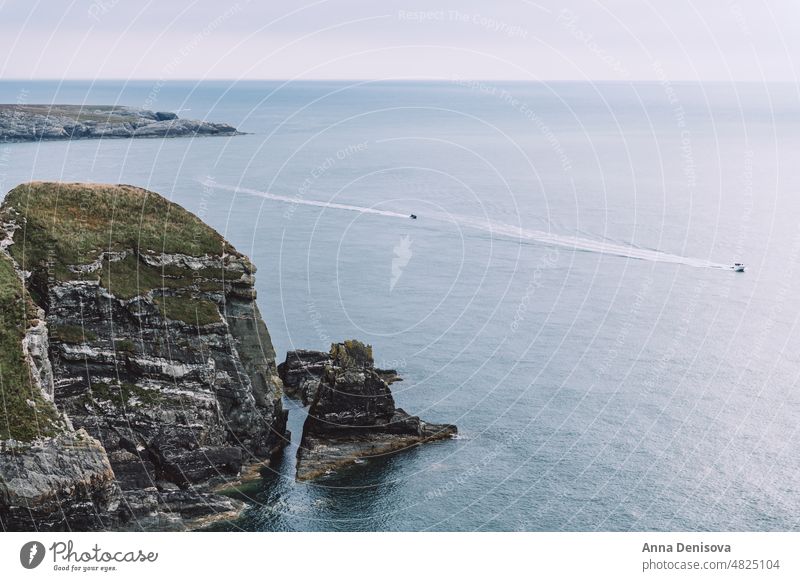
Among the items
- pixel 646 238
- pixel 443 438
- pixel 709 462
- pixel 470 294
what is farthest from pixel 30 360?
pixel 646 238

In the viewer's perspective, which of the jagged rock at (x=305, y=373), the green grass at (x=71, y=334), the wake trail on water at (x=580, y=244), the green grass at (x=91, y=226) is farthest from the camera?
the wake trail on water at (x=580, y=244)

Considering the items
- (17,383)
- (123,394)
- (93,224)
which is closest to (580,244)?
(93,224)

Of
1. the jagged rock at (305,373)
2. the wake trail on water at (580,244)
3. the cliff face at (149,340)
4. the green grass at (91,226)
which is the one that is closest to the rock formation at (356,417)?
the cliff face at (149,340)

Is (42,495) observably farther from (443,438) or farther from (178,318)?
(443,438)

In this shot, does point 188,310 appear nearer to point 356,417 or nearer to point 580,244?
point 356,417

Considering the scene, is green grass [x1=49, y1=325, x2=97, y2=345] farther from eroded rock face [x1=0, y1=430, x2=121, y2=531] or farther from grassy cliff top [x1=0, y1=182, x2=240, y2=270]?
eroded rock face [x1=0, y1=430, x2=121, y2=531]

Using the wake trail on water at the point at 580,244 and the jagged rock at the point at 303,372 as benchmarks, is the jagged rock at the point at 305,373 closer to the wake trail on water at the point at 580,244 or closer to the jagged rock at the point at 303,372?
the jagged rock at the point at 303,372

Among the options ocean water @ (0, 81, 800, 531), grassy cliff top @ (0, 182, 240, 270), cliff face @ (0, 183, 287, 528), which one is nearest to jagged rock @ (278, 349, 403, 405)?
ocean water @ (0, 81, 800, 531)
